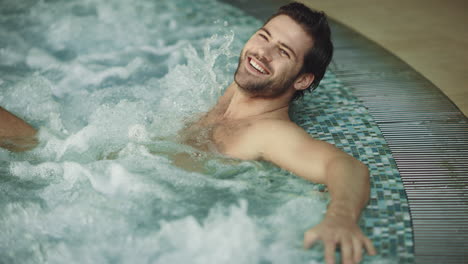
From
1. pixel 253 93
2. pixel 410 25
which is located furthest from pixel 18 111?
pixel 410 25

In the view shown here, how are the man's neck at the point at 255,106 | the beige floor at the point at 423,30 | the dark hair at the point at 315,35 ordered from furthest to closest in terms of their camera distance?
the beige floor at the point at 423,30, the man's neck at the point at 255,106, the dark hair at the point at 315,35

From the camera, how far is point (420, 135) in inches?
94.7

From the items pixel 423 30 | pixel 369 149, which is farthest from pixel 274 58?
pixel 423 30

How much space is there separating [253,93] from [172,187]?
1.76 ft

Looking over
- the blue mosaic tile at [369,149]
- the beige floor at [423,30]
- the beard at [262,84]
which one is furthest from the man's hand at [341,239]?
the beige floor at [423,30]

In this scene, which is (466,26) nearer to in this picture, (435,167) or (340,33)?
(340,33)

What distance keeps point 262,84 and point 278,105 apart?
0.15 metres

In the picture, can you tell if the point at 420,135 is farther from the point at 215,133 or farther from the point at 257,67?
the point at 215,133

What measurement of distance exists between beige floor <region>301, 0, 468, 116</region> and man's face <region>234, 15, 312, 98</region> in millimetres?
1159

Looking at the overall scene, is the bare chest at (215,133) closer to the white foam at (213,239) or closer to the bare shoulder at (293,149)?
the bare shoulder at (293,149)

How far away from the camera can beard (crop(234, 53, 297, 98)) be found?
2.22m

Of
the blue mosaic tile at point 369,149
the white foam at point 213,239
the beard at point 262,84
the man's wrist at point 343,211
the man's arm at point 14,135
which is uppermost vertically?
the beard at point 262,84

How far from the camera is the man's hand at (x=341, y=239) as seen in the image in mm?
1442

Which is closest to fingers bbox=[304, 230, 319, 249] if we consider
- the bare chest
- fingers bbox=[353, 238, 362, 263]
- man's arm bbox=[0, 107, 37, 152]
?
fingers bbox=[353, 238, 362, 263]
